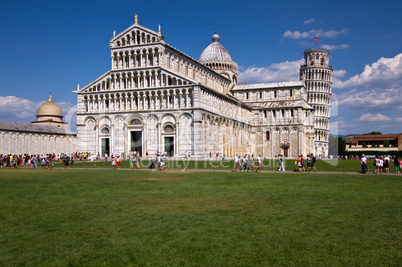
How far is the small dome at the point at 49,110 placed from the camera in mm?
95000

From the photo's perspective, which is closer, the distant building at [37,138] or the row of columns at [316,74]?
the distant building at [37,138]

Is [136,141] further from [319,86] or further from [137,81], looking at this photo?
[319,86]

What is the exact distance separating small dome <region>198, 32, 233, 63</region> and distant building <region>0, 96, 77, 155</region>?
1480 inches

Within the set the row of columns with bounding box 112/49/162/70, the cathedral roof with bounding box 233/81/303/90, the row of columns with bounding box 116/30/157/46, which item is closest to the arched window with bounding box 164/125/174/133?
the row of columns with bounding box 112/49/162/70

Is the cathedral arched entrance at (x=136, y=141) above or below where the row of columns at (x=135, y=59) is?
below

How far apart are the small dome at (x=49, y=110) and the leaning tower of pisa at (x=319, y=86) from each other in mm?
70507

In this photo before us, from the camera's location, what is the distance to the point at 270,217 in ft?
45.6

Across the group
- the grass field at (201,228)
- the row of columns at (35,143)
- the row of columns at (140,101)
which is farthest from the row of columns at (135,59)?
the grass field at (201,228)

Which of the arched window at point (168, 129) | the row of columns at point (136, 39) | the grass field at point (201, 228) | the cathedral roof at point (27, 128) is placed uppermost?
the row of columns at point (136, 39)

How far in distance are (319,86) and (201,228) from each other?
4337 inches

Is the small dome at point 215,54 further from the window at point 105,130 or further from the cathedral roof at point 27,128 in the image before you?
the cathedral roof at point 27,128

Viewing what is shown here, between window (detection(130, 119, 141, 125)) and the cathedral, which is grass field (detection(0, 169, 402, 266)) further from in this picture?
window (detection(130, 119, 141, 125))

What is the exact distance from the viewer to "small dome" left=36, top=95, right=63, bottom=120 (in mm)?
95000

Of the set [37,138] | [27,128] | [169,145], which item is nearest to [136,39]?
[169,145]
